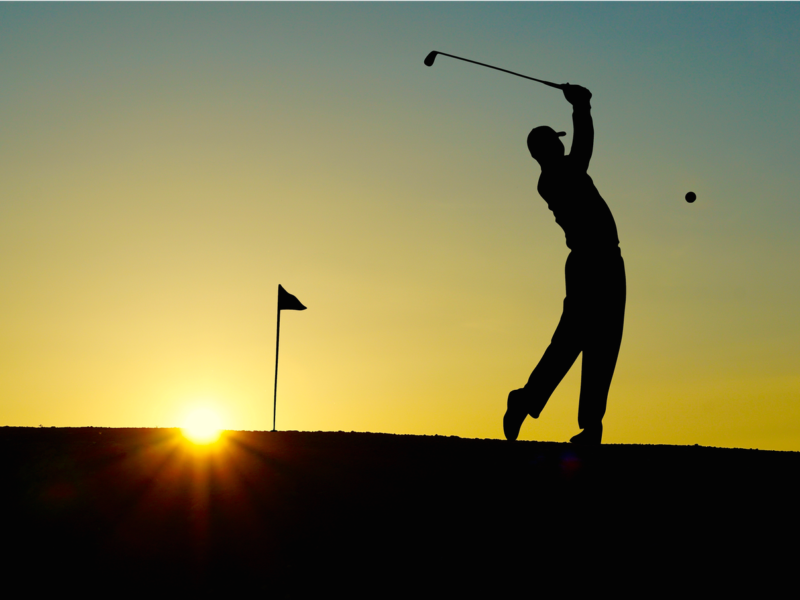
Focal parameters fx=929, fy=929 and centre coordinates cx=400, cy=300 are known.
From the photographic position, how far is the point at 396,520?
27.8ft

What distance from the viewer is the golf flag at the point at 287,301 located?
58.9 ft

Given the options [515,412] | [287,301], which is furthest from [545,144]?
[287,301]

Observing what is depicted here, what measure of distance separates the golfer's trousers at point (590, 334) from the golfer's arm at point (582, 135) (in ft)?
4.04

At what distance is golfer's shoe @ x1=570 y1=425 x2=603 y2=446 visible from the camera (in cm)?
1174

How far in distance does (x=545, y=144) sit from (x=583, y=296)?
2121mm

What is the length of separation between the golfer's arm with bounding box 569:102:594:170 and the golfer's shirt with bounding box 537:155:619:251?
106 millimetres

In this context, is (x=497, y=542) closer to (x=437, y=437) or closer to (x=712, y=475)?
(x=712, y=475)

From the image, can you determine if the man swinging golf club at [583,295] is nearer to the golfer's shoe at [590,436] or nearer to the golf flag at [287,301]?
the golfer's shoe at [590,436]

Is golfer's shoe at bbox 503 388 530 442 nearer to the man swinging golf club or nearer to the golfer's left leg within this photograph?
the man swinging golf club

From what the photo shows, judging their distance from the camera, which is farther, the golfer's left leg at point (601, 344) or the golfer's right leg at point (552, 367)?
the golfer's right leg at point (552, 367)

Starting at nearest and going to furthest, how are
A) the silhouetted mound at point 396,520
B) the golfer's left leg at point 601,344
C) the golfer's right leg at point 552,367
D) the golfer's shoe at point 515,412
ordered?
the silhouetted mound at point 396,520 → the golfer's left leg at point 601,344 → the golfer's right leg at point 552,367 → the golfer's shoe at point 515,412

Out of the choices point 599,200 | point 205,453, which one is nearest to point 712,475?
point 599,200

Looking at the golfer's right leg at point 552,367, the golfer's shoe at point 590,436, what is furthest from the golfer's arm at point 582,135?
the golfer's shoe at point 590,436

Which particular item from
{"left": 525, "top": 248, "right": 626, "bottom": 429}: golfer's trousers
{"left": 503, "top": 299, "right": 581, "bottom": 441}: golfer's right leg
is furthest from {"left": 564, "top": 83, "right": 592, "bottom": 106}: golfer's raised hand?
{"left": 503, "top": 299, "right": 581, "bottom": 441}: golfer's right leg
